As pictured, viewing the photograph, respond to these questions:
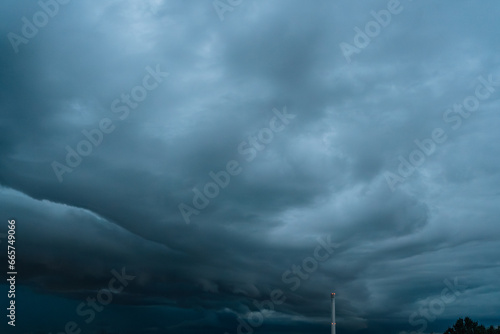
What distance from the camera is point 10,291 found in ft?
451

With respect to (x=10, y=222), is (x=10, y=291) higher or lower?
lower

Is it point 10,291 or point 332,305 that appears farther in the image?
point 332,305

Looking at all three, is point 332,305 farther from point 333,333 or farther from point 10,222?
point 10,222

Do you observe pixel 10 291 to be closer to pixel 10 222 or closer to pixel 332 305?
pixel 10 222

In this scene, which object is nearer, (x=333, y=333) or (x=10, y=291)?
(x=10, y=291)

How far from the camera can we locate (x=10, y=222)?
14075 centimetres

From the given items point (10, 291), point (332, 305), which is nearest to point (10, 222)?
point (10, 291)

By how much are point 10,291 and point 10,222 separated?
1446cm

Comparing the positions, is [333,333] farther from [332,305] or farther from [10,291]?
[10,291]

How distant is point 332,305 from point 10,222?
8487 cm

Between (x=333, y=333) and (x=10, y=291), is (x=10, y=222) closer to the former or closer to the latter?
(x=10, y=291)

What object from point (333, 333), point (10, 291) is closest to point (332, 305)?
point (333, 333)

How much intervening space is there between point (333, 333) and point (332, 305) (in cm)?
727

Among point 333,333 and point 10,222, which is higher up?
point 10,222
